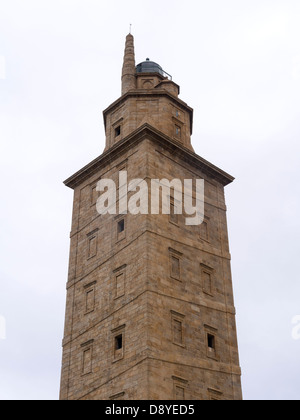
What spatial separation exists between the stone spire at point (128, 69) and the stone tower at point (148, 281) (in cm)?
149

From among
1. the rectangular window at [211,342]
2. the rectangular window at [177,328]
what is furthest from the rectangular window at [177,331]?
the rectangular window at [211,342]

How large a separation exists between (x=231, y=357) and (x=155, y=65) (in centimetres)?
2709

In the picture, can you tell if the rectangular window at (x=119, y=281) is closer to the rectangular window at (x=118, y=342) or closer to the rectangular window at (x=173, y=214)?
the rectangular window at (x=118, y=342)

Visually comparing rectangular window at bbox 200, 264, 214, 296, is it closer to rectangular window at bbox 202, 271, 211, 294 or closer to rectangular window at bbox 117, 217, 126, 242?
rectangular window at bbox 202, 271, 211, 294

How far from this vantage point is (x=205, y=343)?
41031mm

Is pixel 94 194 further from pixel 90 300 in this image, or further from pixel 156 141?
pixel 90 300

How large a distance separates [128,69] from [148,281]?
2140cm

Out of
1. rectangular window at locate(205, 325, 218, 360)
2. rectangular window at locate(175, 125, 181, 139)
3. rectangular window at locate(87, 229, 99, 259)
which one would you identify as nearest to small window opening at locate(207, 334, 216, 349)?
rectangular window at locate(205, 325, 218, 360)

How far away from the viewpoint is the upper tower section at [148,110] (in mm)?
49906

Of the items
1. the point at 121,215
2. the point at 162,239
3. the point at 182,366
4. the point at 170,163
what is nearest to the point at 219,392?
the point at 182,366

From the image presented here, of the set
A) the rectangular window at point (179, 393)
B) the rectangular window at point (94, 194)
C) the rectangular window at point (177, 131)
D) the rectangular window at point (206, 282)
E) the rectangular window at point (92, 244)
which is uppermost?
the rectangular window at point (177, 131)

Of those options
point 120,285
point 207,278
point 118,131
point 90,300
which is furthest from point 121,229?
point 118,131
